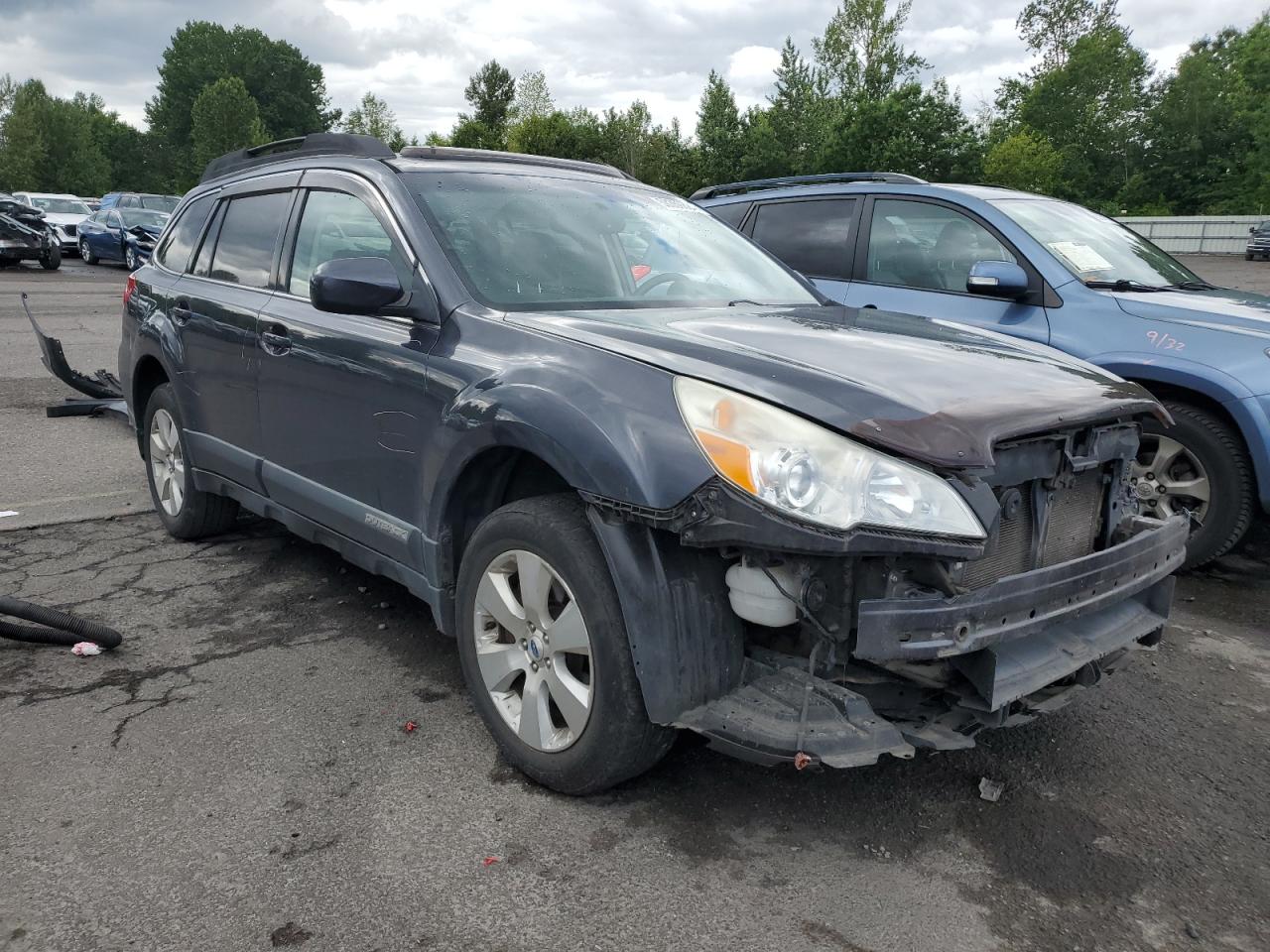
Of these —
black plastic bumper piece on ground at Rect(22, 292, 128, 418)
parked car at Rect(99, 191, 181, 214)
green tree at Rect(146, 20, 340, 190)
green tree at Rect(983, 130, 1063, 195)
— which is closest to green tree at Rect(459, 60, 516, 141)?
green tree at Rect(146, 20, 340, 190)

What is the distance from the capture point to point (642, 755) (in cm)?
262

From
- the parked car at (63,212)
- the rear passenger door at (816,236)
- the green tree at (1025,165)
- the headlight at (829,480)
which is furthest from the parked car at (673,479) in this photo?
the green tree at (1025,165)

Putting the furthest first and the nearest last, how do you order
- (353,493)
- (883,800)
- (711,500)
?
(353,493), (883,800), (711,500)

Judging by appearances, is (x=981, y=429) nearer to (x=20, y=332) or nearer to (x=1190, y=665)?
(x=1190, y=665)

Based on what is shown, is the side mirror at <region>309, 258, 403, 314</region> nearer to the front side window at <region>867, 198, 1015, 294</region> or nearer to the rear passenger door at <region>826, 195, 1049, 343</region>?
the rear passenger door at <region>826, 195, 1049, 343</region>

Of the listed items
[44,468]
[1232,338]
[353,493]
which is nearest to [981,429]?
[353,493]

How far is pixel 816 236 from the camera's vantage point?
6.34 meters

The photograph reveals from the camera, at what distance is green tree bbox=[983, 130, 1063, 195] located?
2135 inches

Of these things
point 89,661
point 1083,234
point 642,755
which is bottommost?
point 89,661

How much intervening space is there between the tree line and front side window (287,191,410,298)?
37.7 metres

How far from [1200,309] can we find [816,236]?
2.28 m

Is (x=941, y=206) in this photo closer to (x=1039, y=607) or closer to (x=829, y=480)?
(x=1039, y=607)

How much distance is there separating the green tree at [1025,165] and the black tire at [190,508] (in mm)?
53361

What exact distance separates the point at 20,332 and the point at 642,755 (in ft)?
45.7
